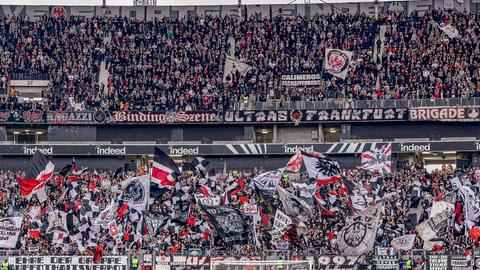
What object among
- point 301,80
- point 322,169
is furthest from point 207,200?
point 301,80

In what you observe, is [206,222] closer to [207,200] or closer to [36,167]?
[207,200]

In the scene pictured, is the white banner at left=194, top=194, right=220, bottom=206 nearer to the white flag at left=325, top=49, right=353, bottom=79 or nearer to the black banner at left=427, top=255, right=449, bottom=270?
the black banner at left=427, top=255, right=449, bottom=270

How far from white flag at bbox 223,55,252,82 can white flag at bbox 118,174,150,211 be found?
21.0m

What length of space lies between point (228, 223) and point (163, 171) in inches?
169

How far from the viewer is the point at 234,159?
72.1 metres

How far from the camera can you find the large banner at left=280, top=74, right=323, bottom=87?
73375 millimetres

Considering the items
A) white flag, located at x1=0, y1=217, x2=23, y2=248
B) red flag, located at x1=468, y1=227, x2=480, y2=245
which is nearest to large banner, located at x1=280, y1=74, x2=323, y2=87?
red flag, located at x1=468, y1=227, x2=480, y2=245

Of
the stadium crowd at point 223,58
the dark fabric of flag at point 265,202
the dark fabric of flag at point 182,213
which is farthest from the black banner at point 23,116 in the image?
the dark fabric of flag at point 265,202

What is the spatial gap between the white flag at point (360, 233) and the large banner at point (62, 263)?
28.9ft

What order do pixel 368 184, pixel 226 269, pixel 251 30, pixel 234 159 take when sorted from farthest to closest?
pixel 251 30 < pixel 234 159 < pixel 368 184 < pixel 226 269


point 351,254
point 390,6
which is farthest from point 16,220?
point 390,6

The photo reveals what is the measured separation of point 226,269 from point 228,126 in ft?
77.2

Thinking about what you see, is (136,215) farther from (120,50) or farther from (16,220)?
(120,50)

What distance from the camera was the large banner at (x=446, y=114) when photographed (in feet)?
226
